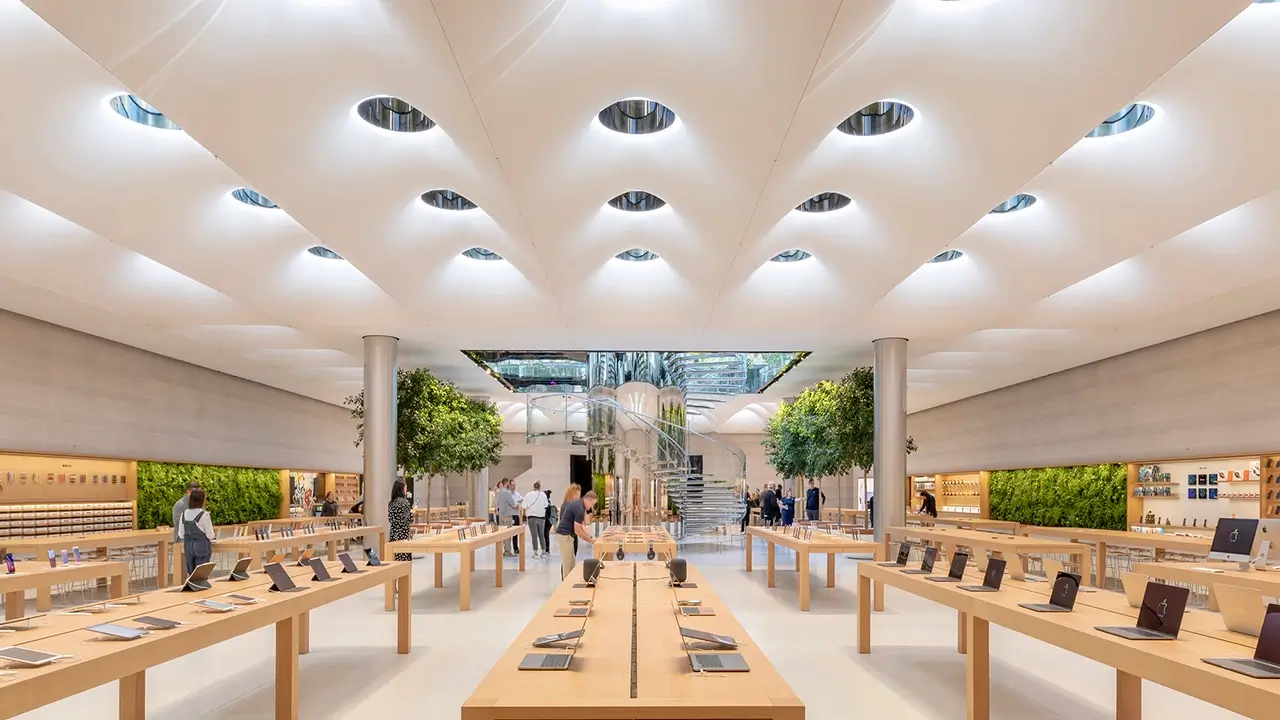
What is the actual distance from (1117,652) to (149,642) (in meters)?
4.19

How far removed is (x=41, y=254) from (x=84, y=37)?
6035mm

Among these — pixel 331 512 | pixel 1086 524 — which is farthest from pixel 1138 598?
pixel 331 512

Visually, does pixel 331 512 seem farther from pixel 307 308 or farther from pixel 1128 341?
pixel 1128 341

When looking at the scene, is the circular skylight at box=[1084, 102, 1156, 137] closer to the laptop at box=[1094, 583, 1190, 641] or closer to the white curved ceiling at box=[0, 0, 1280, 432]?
the white curved ceiling at box=[0, 0, 1280, 432]

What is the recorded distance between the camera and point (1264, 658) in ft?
11.9

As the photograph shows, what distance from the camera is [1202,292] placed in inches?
452

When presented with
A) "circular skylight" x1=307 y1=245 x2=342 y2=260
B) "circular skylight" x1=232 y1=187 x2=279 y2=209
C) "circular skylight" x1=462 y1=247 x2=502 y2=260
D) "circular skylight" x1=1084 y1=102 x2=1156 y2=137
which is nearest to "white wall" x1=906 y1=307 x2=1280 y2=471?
"circular skylight" x1=1084 y1=102 x2=1156 y2=137

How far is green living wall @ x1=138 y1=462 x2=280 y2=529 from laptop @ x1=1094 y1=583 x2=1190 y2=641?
16331 millimetres

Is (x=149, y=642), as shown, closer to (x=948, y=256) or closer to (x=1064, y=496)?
(x=948, y=256)

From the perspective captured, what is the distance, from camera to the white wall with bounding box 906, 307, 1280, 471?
1331 centimetres

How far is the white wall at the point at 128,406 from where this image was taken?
43.8 feet

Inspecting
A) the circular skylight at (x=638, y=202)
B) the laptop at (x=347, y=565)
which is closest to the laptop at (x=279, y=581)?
the laptop at (x=347, y=565)

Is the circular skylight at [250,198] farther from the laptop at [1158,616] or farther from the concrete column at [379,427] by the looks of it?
the laptop at [1158,616]

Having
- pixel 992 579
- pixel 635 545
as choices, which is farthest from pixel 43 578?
pixel 992 579
